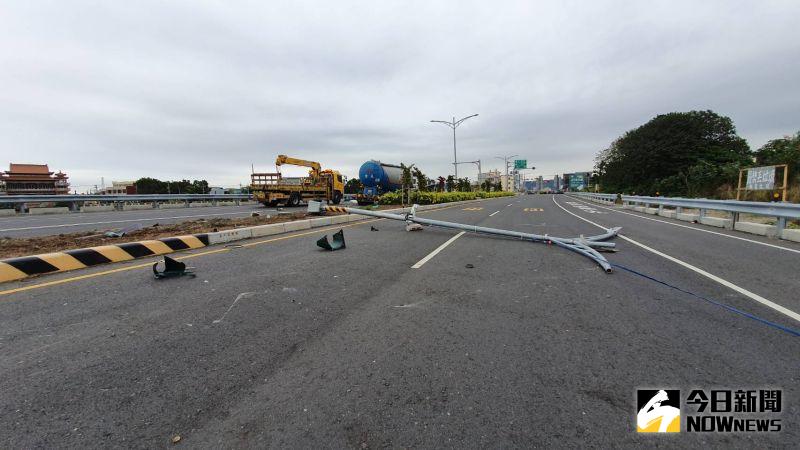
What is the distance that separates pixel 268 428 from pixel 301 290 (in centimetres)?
267

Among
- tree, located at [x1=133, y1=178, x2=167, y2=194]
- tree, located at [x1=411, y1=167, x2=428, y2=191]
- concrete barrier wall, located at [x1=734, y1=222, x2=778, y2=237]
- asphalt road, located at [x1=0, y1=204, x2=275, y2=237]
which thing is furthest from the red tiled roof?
concrete barrier wall, located at [x1=734, y1=222, x2=778, y2=237]

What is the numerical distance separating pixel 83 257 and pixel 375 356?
605 cm

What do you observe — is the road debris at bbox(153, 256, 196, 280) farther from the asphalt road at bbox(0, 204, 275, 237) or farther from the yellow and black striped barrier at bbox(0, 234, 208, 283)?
the asphalt road at bbox(0, 204, 275, 237)

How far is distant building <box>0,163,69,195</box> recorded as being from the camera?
50.1 metres

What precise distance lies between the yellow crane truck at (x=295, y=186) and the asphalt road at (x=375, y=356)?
61.5 feet

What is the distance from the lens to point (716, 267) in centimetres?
579

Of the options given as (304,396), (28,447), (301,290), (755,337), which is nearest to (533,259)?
(755,337)

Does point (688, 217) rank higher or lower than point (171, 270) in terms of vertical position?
lower

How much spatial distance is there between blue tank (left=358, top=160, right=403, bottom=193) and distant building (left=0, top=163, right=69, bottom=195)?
4873 cm

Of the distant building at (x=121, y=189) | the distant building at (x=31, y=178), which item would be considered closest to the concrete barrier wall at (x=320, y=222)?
the distant building at (x=121, y=189)

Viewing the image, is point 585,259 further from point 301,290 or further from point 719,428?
point 301,290

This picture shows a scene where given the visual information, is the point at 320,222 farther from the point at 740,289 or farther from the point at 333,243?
the point at 740,289

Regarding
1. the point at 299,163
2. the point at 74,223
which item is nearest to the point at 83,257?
the point at 74,223

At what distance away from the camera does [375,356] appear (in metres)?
2.81
